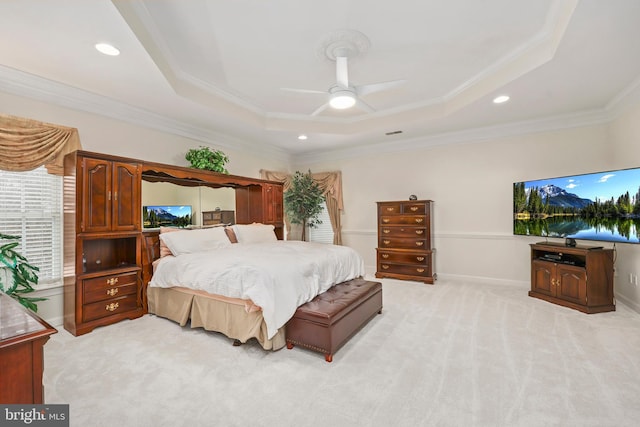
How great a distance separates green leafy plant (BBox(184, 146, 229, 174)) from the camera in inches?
173

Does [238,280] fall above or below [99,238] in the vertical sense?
below

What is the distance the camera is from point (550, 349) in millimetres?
2574

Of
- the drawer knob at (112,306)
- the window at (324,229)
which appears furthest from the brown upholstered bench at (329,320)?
the window at (324,229)

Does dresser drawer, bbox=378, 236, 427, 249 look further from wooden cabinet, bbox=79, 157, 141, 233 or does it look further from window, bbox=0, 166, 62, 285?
window, bbox=0, 166, 62, 285

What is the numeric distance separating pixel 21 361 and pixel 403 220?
195 inches

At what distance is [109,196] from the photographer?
3240mm

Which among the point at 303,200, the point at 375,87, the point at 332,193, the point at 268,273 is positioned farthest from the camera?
the point at 332,193

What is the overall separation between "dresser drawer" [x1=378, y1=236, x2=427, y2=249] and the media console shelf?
1.64m

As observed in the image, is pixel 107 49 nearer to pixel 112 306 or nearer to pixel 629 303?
pixel 112 306

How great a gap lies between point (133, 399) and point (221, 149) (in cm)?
412

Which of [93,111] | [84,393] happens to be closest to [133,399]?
[84,393]

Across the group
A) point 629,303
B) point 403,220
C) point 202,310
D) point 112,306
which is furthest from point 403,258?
point 112,306

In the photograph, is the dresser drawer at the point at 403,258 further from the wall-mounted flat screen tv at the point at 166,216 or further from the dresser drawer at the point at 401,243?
the wall-mounted flat screen tv at the point at 166,216

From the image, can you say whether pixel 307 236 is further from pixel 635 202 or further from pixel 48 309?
pixel 635 202
